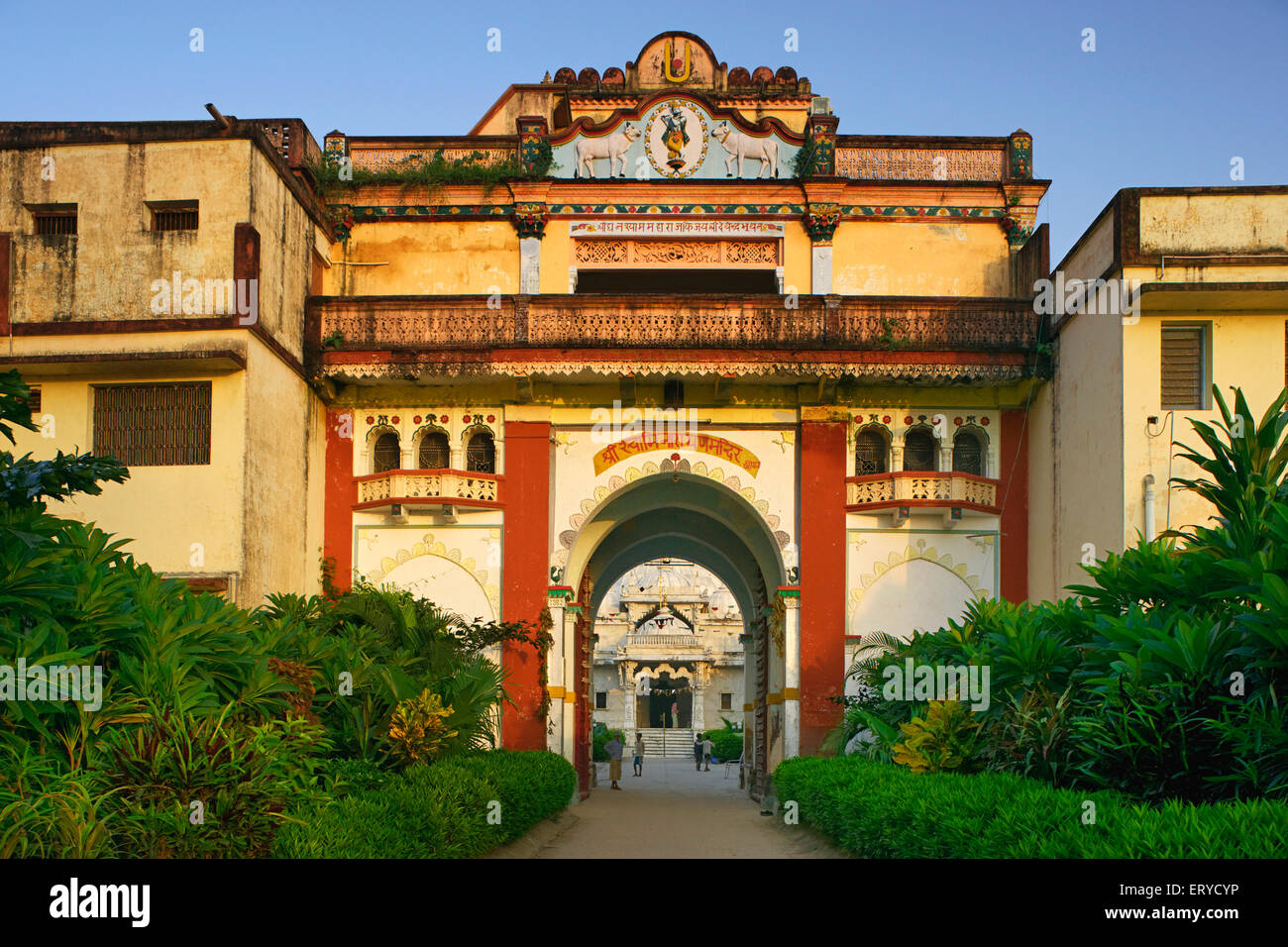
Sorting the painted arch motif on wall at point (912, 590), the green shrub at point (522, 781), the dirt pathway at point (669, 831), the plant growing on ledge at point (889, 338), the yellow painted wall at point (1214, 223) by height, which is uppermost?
A: the yellow painted wall at point (1214, 223)

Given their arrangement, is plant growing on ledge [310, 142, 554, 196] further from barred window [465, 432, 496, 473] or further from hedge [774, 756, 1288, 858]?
hedge [774, 756, 1288, 858]

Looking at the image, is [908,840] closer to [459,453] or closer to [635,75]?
[459,453]

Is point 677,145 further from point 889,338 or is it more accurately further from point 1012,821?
point 1012,821

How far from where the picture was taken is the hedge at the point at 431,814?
8830mm

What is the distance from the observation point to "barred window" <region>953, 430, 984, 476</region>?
19375 millimetres

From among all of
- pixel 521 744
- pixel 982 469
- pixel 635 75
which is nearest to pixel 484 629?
pixel 521 744

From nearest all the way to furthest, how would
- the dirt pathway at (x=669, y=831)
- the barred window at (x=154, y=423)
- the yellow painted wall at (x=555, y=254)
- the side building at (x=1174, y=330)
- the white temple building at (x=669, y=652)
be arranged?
the dirt pathway at (x=669, y=831)
the side building at (x=1174, y=330)
the barred window at (x=154, y=423)
the yellow painted wall at (x=555, y=254)
the white temple building at (x=669, y=652)

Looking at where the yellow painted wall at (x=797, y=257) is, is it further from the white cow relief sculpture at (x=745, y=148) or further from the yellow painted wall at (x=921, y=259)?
the white cow relief sculpture at (x=745, y=148)

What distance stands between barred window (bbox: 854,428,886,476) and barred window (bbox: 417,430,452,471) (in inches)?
238

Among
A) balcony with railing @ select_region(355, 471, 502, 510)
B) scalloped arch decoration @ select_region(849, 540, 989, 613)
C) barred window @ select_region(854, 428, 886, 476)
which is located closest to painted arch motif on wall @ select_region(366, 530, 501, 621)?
balcony with railing @ select_region(355, 471, 502, 510)

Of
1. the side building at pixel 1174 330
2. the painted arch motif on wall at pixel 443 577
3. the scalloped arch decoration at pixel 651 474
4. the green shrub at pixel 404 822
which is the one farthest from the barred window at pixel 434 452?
the side building at pixel 1174 330

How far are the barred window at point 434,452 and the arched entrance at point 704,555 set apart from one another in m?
2.30

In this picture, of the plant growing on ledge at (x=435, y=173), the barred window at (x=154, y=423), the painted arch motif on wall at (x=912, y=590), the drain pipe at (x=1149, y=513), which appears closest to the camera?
the drain pipe at (x=1149, y=513)
